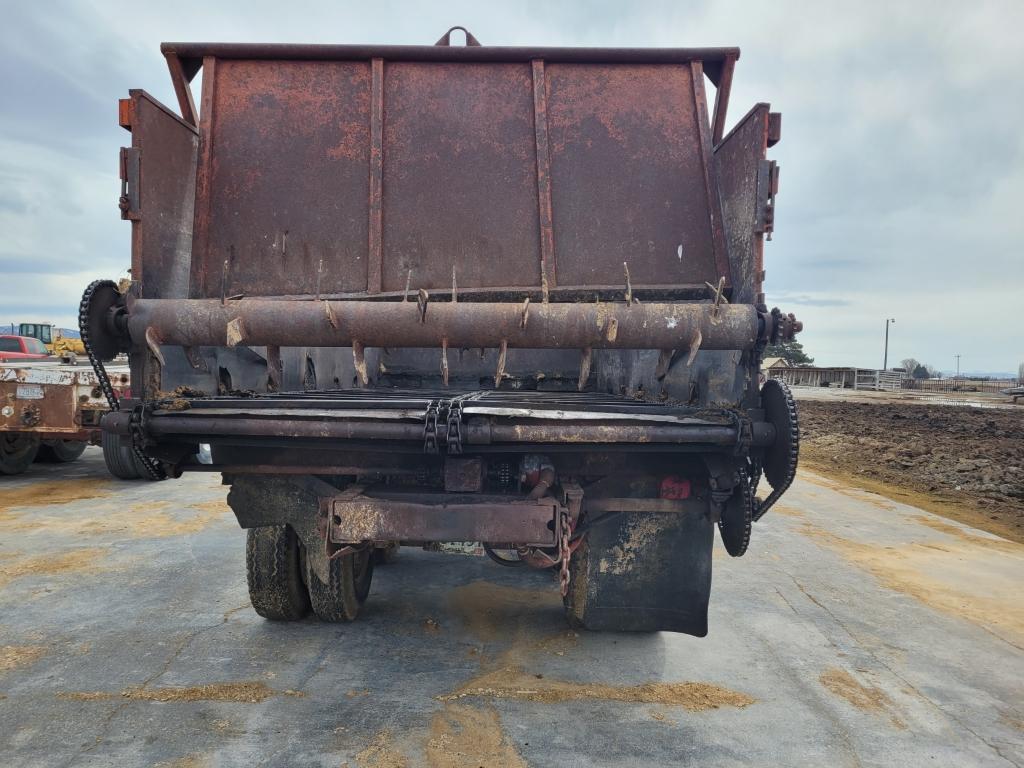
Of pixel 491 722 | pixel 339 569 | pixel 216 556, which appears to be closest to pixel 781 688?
pixel 491 722

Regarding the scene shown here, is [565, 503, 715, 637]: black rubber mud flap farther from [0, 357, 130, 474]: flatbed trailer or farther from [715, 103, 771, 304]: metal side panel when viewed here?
[0, 357, 130, 474]: flatbed trailer

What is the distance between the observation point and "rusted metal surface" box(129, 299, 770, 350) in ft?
9.52

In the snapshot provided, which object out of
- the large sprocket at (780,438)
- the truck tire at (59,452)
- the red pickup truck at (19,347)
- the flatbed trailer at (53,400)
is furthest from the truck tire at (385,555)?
the red pickup truck at (19,347)

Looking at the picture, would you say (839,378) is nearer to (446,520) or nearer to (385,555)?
(385,555)

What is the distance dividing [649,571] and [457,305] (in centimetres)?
168

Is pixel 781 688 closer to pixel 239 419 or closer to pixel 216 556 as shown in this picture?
pixel 239 419

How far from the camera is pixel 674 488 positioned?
126 inches

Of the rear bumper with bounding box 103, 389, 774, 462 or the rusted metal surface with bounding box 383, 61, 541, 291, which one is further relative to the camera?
the rusted metal surface with bounding box 383, 61, 541, 291

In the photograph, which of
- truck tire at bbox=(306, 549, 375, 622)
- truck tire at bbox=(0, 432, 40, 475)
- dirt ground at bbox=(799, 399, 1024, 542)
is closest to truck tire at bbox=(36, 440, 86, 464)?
truck tire at bbox=(0, 432, 40, 475)

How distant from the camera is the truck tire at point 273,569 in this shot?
3.64 m

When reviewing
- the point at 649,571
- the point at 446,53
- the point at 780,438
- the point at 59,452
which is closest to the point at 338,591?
the point at 649,571

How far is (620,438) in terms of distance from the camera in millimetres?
2746

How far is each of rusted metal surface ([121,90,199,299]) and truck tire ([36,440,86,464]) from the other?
779cm

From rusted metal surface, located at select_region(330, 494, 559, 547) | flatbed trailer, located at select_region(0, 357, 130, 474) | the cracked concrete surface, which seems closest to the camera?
the cracked concrete surface
